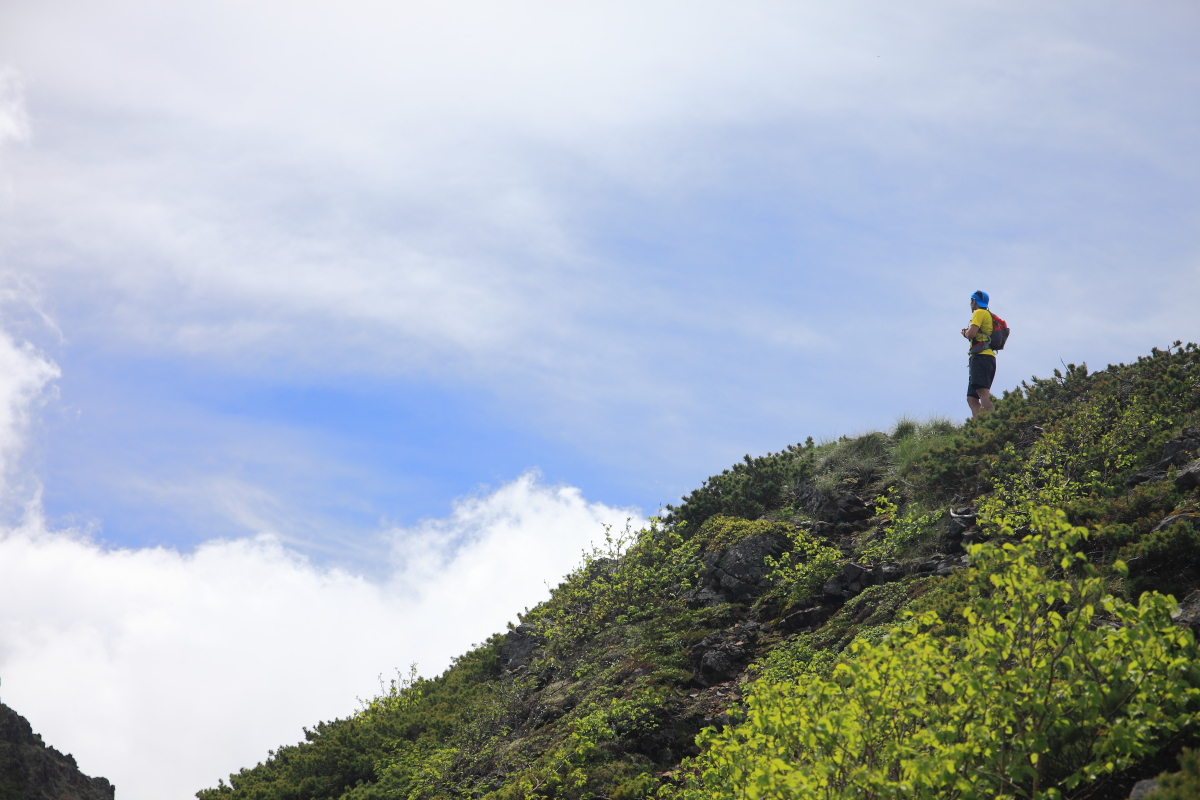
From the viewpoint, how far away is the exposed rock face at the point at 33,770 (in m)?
13.6

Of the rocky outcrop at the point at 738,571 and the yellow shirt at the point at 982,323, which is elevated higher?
the yellow shirt at the point at 982,323

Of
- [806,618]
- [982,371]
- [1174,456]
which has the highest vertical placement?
[982,371]

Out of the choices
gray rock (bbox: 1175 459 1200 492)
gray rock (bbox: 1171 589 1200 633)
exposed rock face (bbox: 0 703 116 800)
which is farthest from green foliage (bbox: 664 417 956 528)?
exposed rock face (bbox: 0 703 116 800)

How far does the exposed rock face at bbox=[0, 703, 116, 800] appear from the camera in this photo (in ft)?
44.6

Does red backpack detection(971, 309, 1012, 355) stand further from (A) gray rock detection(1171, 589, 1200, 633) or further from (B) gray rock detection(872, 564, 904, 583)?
(A) gray rock detection(1171, 589, 1200, 633)

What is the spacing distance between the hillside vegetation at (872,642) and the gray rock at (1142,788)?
20 centimetres

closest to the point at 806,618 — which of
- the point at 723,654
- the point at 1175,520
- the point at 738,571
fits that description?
the point at 723,654

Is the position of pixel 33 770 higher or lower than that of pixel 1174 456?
higher

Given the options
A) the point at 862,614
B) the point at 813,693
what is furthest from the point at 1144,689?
the point at 862,614

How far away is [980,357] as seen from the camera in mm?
17203

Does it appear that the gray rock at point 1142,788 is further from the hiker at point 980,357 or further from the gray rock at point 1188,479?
the hiker at point 980,357

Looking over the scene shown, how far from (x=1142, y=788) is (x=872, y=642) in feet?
15.3

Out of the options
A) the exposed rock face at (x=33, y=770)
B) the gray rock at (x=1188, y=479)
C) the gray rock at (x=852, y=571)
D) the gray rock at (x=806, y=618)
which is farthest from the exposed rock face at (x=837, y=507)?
the exposed rock face at (x=33, y=770)

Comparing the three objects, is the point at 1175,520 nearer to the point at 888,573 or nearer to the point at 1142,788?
the point at 888,573
